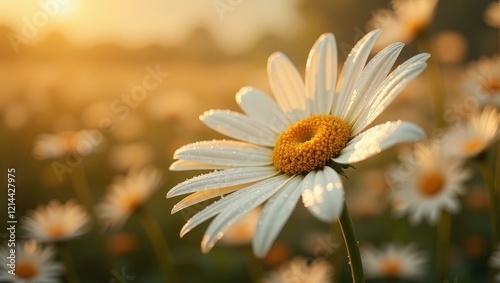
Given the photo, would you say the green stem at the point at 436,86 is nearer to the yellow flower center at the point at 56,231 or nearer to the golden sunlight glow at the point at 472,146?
the golden sunlight glow at the point at 472,146

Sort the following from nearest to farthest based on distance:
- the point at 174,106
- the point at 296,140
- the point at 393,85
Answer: the point at 393,85
the point at 296,140
the point at 174,106

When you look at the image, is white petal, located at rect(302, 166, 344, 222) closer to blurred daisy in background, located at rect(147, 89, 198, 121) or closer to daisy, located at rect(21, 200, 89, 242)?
daisy, located at rect(21, 200, 89, 242)

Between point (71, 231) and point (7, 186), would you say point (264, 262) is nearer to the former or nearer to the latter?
point (71, 231)

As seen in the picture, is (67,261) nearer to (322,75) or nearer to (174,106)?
(322,75)

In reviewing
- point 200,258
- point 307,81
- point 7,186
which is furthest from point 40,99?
point 307,81

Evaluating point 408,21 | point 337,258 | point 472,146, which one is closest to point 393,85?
point 472,146

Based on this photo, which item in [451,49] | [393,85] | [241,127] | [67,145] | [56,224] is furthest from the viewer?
[451,49]
